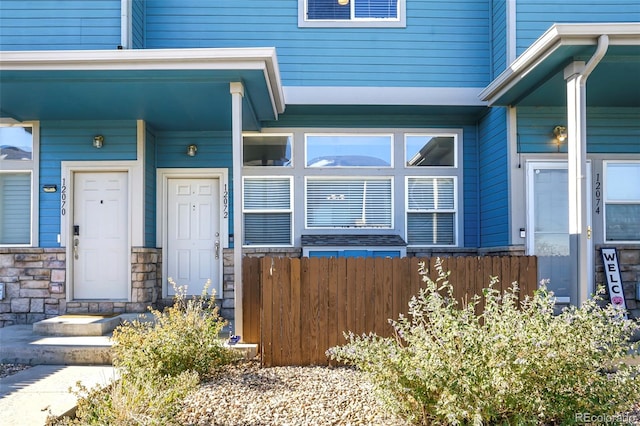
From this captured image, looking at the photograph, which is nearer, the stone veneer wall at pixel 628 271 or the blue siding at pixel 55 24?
the stone veneer wall at pixel 628 271

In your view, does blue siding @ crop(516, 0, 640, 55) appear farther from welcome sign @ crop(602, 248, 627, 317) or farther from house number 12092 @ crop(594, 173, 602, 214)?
welcome sign @ crop(602, 248, 627, 317)

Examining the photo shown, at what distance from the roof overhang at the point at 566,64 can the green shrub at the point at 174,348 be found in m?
3.94

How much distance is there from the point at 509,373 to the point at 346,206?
4.27 metres

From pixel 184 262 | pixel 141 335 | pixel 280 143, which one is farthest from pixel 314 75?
pixel 141 335

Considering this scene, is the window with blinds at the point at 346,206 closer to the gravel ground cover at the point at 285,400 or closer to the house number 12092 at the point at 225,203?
the house number 12092 at the point at 225,203

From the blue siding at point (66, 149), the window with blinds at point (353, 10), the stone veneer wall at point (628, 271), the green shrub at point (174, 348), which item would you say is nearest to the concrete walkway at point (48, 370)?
the green shrub at point (174, 348)

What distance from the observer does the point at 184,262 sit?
6605 mm

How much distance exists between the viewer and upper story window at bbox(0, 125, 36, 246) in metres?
6.30

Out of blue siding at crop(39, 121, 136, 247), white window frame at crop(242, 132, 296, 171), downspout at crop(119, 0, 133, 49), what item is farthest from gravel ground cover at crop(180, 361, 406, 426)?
downspout at crop(119, 0, 133, 49)

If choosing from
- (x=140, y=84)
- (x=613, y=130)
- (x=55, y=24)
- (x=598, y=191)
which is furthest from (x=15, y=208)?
(x=613, y=130)

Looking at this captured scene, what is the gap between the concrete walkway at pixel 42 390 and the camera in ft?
9.89

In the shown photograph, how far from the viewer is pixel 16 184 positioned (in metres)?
6.38

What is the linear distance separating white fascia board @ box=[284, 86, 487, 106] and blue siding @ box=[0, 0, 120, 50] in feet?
8.04

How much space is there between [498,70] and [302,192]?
120 inches
